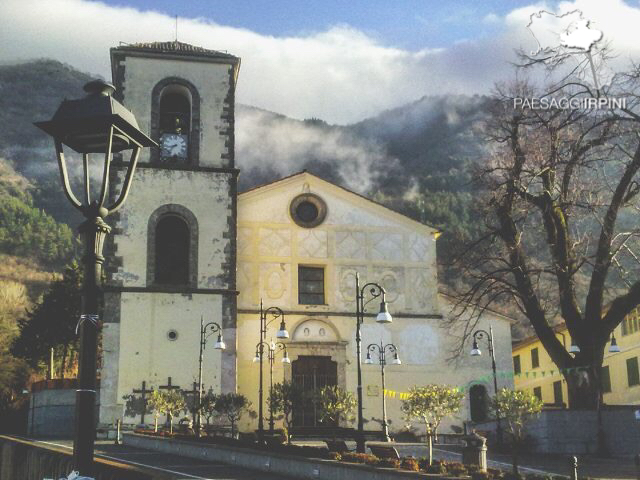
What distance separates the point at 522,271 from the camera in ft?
86.1

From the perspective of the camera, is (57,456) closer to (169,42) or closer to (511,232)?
(511,232)

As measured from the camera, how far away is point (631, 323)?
41438 millimetres

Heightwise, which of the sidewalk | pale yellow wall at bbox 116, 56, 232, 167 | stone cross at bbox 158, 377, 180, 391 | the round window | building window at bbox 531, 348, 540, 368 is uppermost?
pale yellow wall at bbox 116, 56, 232, 167

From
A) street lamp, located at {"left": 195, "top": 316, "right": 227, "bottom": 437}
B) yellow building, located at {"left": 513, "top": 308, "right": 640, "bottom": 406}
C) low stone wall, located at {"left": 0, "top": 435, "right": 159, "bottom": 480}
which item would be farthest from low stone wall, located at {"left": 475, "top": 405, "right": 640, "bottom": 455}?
low stone wall, located at {"left": 0, "top": 435, "right": 159, "bottom": 480}

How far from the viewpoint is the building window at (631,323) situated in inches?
1596

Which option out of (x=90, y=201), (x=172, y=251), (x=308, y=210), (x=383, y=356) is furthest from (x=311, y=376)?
(x=90, y=201)

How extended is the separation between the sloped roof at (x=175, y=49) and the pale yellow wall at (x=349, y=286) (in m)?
6.35

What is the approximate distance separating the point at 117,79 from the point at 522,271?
19588mm

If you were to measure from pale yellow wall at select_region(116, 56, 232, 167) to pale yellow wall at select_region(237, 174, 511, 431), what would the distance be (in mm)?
2750

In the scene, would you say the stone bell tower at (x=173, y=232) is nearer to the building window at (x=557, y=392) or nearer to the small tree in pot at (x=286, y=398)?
the small tree in pot at (x=286, y=398)

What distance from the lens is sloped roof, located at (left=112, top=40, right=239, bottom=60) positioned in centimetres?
3569

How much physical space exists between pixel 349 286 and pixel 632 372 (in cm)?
1584

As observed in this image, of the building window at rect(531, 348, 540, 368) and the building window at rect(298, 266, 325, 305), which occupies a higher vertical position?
the building window at rect(298, 266, 325, 305)

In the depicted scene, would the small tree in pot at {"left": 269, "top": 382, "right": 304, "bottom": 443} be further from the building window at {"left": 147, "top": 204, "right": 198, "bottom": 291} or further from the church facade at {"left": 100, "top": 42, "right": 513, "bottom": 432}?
the building window at {"left": 147, "top": 204, "right": 198, "bottom": 291}
